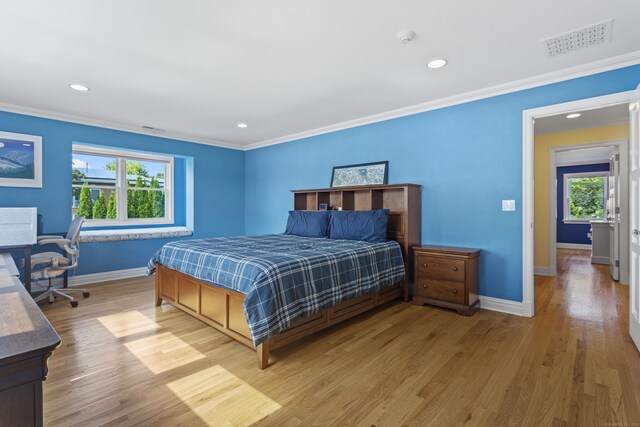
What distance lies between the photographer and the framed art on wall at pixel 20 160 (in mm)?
3867

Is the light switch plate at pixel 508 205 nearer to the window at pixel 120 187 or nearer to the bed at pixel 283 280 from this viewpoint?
the bed at pixel 283 280

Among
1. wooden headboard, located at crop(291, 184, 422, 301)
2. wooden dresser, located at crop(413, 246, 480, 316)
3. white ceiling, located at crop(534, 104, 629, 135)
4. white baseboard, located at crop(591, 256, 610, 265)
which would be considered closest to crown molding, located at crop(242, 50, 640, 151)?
white ceiling, located at crop(534, 104, 629, 135)

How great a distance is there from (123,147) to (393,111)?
4.04m

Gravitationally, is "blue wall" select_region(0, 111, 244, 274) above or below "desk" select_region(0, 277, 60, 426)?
above

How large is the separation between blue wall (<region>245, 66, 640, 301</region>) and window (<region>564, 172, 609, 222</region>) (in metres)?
7.43

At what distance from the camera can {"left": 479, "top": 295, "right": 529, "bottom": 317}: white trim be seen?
3232 millimetres

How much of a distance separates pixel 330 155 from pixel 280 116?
3.31 ft

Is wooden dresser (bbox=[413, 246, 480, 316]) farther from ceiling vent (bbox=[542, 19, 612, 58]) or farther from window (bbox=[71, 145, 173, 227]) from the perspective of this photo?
window (bbox=[71, 145, 173, 227])

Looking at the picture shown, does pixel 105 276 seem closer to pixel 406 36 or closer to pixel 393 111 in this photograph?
pixel 393 111

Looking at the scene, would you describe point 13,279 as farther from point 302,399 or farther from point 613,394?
point 613,394

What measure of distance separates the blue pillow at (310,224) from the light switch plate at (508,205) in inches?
81.7

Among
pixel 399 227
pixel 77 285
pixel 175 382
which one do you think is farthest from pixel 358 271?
pixel 77 285

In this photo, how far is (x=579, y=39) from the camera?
2.40 m

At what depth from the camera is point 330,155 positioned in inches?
196
